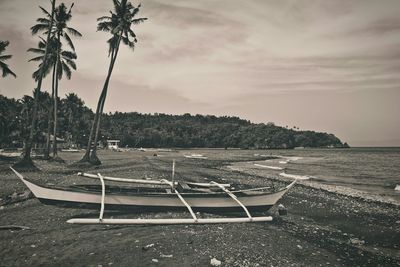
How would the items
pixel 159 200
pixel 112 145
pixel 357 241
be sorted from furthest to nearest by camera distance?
pixel 112 145 < pixel 159 200 < pixel 357 241

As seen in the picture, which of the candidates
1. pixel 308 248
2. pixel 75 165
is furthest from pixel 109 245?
pixel 75 165

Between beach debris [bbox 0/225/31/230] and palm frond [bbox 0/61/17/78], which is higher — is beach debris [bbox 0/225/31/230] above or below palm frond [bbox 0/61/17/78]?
below

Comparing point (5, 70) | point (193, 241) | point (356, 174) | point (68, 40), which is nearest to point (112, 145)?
point (5, 70)

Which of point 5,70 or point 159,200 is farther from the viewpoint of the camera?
point 5,70

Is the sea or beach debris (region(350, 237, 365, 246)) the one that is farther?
the sea

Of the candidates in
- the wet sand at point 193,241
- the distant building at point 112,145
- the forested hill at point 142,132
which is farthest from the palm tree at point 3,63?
the distant building at point 112,145

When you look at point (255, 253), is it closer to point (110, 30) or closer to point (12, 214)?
point (12, 214)

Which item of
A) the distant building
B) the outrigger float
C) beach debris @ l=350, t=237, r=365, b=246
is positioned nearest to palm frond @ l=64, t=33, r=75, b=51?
the outrigger float

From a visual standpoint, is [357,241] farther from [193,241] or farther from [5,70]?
[5,70]

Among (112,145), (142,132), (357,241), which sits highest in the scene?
(142,132)

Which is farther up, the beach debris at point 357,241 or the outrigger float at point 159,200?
the outrigger float at point 159,200

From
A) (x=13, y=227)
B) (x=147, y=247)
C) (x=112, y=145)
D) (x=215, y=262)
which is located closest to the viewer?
(x=215, y=262)

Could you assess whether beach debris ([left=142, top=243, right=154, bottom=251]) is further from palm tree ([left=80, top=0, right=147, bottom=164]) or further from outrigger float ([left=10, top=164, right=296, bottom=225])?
palm tree ([left=80, top=0, right=147, bottom=164])

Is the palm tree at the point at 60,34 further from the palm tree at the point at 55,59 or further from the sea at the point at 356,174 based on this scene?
A: the sea at the point at 356,174
